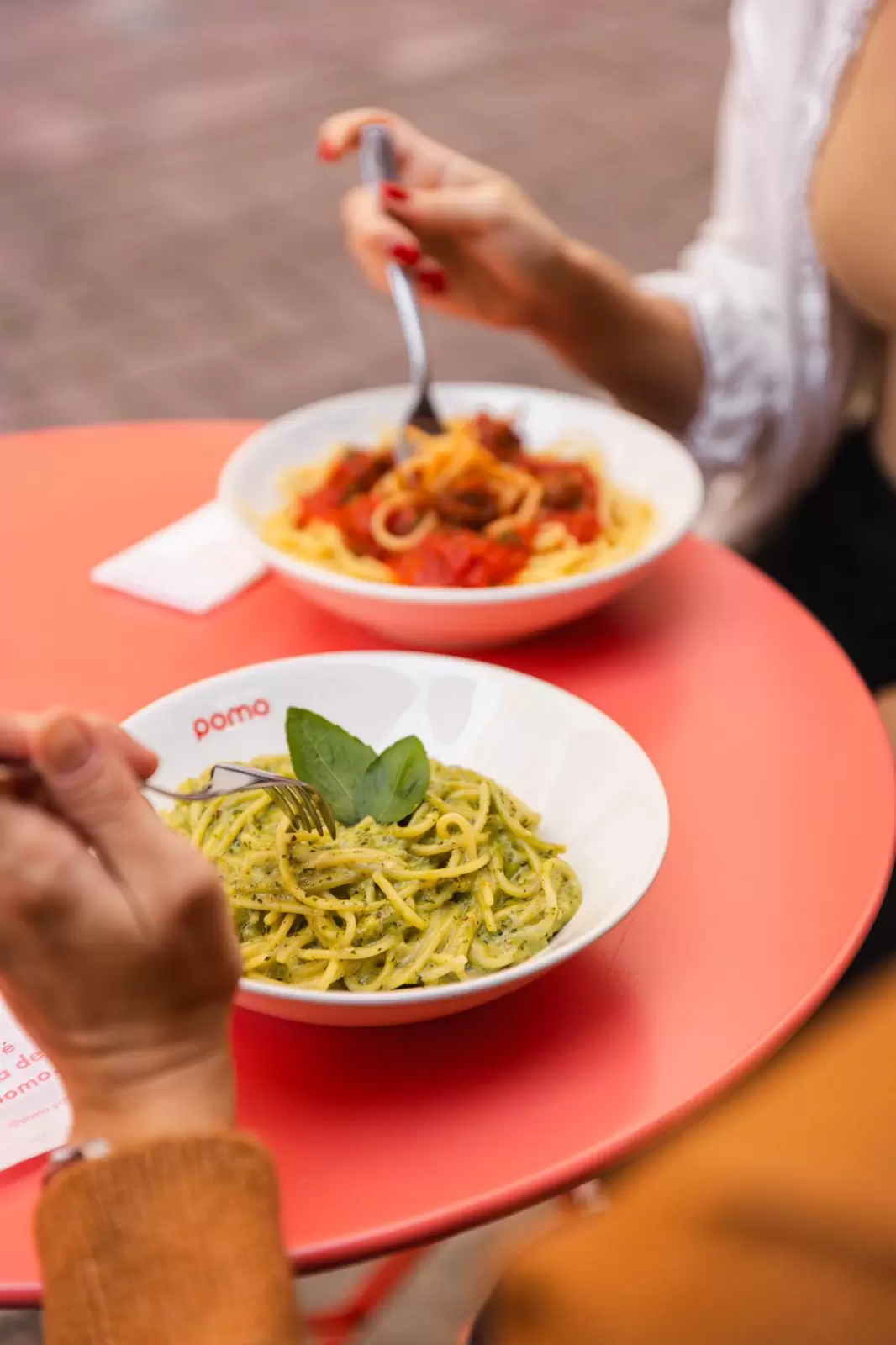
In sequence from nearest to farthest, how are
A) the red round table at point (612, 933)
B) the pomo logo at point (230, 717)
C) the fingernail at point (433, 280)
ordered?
the red round table at point (612, 933)
the pomo logo at point (230, 717)
the fingernail at point (433, 280)

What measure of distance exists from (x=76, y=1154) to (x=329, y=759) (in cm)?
34

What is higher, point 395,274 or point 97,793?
point 97,793

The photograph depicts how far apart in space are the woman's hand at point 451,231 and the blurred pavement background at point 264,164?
7.40 ft

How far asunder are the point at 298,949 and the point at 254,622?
0.56m

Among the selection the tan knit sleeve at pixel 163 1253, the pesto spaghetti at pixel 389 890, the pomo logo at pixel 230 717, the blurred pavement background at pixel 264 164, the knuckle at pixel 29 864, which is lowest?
the blurred pavement background at pixel 264 164

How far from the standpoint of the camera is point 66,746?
727 millimetres

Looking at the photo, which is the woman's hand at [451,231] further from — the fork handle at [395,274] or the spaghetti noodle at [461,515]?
the spaghetti noodle at [461,515]

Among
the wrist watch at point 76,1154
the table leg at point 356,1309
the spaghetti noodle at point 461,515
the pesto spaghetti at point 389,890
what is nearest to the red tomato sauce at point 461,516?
the spaghetti noodle at point 461,515

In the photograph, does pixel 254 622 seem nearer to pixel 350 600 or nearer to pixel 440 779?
pixel 350 600

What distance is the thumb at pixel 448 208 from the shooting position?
1677 millimetres

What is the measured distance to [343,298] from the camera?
4.64m

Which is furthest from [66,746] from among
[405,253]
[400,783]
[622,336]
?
[622,336]

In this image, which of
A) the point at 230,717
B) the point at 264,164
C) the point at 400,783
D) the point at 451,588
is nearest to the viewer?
the point at 400,783

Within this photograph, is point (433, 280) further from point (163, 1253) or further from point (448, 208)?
point (163, 1253)
